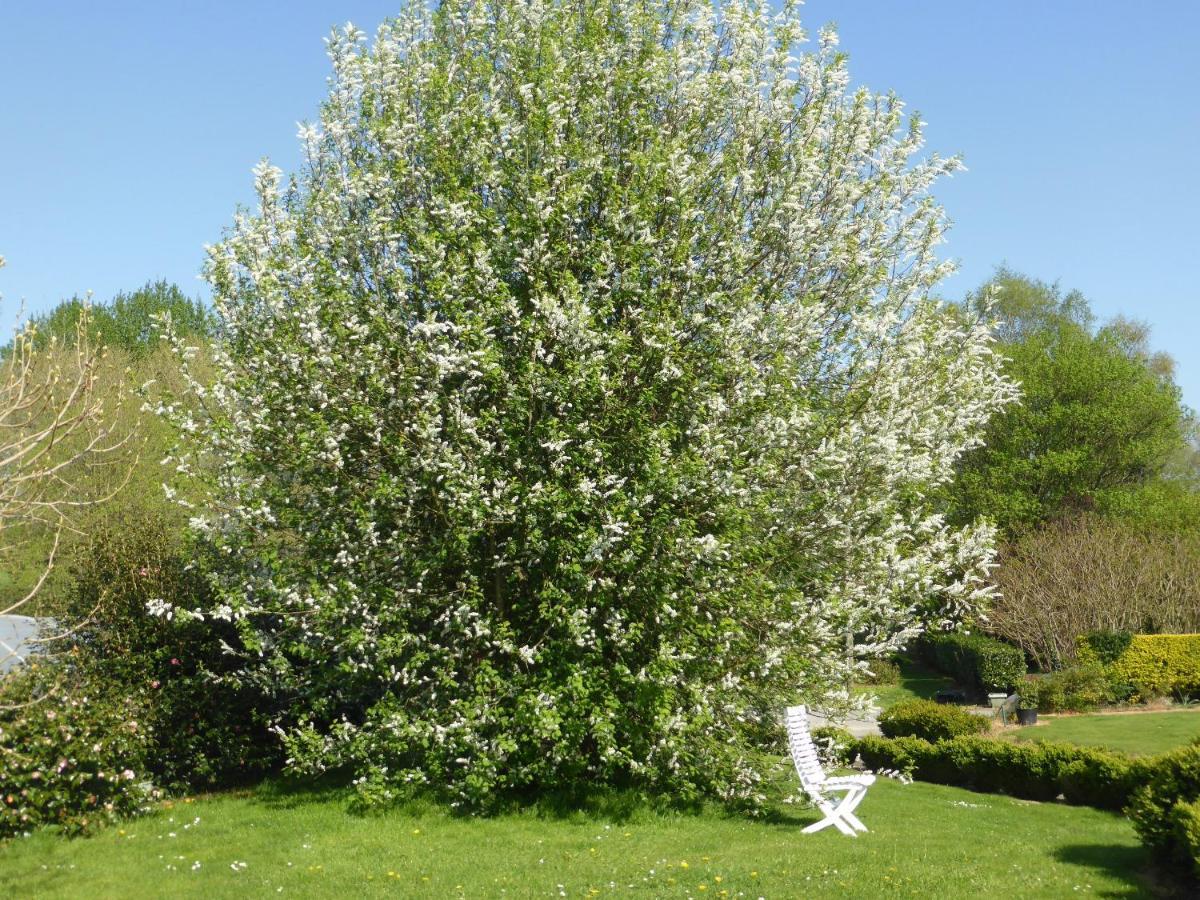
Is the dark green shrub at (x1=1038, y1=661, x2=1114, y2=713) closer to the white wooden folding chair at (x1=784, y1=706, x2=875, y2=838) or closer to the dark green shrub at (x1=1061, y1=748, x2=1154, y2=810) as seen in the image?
the dark green shrub at (x1=1061, y1=748, x2=1154, y2=810)

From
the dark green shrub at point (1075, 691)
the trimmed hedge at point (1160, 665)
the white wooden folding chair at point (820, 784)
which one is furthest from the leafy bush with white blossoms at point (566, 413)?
the trimmed hedge at point (1160, 665)

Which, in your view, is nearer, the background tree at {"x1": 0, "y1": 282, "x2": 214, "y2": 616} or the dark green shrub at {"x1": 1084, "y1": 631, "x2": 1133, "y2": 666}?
the background tree at {"x1": 0, "y1": 282, "x2": 214, "y2": 616}

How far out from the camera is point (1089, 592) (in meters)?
33.2

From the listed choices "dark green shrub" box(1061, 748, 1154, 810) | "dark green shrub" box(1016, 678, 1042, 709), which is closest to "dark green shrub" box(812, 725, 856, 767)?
"dark green shrub" box(1061, 748, 1154, 810)

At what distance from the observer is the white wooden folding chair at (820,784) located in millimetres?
13117

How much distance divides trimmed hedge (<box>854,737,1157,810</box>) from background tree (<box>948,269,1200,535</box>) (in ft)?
78.7

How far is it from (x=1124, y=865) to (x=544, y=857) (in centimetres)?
666

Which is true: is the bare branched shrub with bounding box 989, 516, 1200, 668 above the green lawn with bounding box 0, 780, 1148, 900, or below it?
above

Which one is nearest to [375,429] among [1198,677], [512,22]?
[512,22]

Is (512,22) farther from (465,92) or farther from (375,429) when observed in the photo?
(375,429)

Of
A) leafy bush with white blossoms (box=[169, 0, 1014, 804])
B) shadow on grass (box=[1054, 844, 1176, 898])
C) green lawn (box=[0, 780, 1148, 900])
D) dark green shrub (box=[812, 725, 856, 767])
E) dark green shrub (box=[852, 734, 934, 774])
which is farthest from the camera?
dark green shrub (box=[852, 734, 934, 774])

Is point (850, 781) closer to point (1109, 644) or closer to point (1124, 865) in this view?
point (1124, 865)

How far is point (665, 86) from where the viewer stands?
1572cm

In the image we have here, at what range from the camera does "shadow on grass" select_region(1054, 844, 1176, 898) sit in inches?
415
